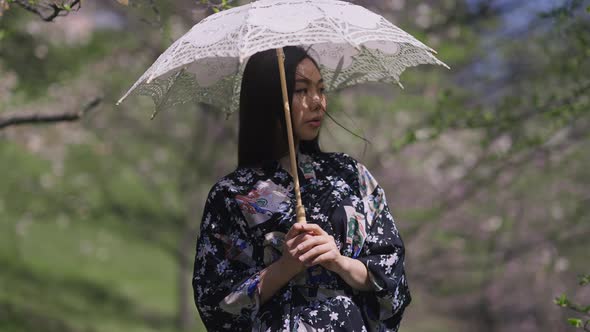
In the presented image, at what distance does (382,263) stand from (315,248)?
0.99 feet

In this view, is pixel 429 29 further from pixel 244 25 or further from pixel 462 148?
pixel 244 25

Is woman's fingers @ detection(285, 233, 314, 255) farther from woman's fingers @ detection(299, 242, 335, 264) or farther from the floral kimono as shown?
the floral kimono

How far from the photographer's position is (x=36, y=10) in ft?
10.3

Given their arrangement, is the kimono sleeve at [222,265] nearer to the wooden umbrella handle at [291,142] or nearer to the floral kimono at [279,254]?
the floral kimono at [279,254]

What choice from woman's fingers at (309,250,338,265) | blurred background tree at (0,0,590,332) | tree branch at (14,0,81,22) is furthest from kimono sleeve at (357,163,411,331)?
tree branch at (14,0,81,22)

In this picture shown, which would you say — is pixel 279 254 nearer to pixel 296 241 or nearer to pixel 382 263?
pixel 296 241

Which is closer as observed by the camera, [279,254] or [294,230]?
[294,230]

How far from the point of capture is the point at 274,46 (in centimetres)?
218

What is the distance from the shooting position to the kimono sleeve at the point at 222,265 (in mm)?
2449

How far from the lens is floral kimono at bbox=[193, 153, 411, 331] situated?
2412 millimetres

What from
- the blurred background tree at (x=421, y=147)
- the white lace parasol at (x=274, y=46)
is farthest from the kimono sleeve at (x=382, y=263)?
the blurred background tree at (x=421, y=147)

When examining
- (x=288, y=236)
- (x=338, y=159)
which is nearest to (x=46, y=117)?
(x=338, y=159)

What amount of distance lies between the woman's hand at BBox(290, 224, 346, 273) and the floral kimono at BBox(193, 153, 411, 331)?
172mm

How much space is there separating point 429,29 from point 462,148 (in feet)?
10.9
